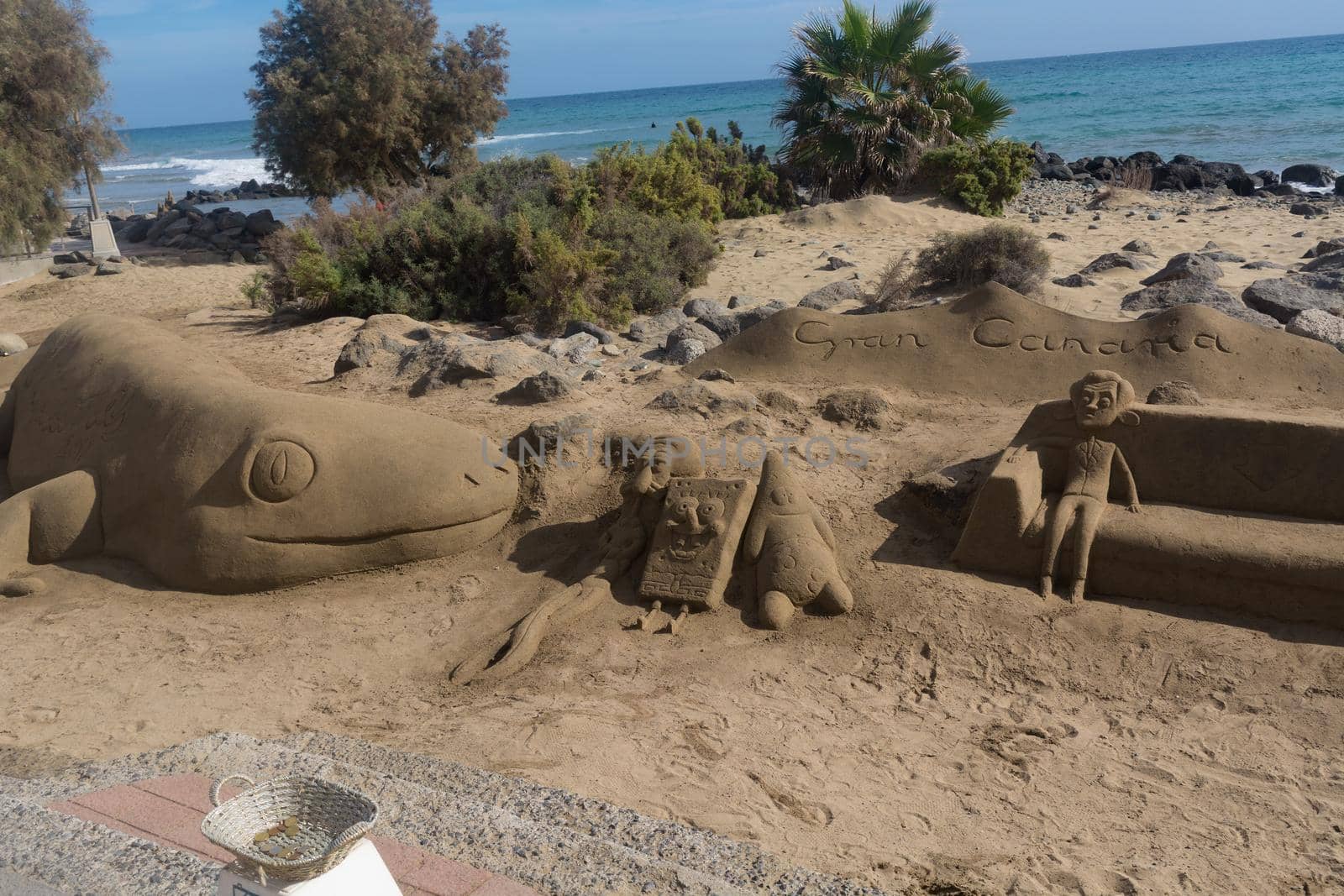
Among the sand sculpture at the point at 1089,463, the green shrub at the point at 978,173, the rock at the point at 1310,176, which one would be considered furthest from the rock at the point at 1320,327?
the rock at the point at 1310,176

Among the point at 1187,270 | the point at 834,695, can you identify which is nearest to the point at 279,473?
the point at 834,695

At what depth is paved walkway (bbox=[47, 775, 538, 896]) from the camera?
105 inches

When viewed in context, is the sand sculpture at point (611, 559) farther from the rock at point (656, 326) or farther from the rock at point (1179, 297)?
the rock at point (1179, 297)

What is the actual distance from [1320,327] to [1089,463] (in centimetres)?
388

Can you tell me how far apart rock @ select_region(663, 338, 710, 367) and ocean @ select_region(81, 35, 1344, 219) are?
6259 mm

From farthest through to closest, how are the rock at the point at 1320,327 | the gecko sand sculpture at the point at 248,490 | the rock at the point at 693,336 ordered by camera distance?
the rock at the point at 693,336 → the rock at the point at 1320,327 → the gecko sand sculpture at the point at 248,490

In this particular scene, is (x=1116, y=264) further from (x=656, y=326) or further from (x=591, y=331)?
(x=591, y=331)

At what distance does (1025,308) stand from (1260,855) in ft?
16.2

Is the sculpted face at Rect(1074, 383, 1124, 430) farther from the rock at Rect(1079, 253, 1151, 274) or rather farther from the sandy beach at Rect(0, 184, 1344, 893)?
the rock at Rect(1079, 253, 1151, 274)

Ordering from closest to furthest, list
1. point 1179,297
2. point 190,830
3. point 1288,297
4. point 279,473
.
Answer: point 190,830 → point 279,473 → point 1288,297 → point 1179,297

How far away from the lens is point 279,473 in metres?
5.58

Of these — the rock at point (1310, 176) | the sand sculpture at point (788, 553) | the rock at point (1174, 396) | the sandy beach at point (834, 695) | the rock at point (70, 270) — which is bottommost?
the sandy beach at point (834, 695)

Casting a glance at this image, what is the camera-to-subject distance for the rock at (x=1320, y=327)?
7.75 m

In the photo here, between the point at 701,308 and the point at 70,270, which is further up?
the point at 70,270
